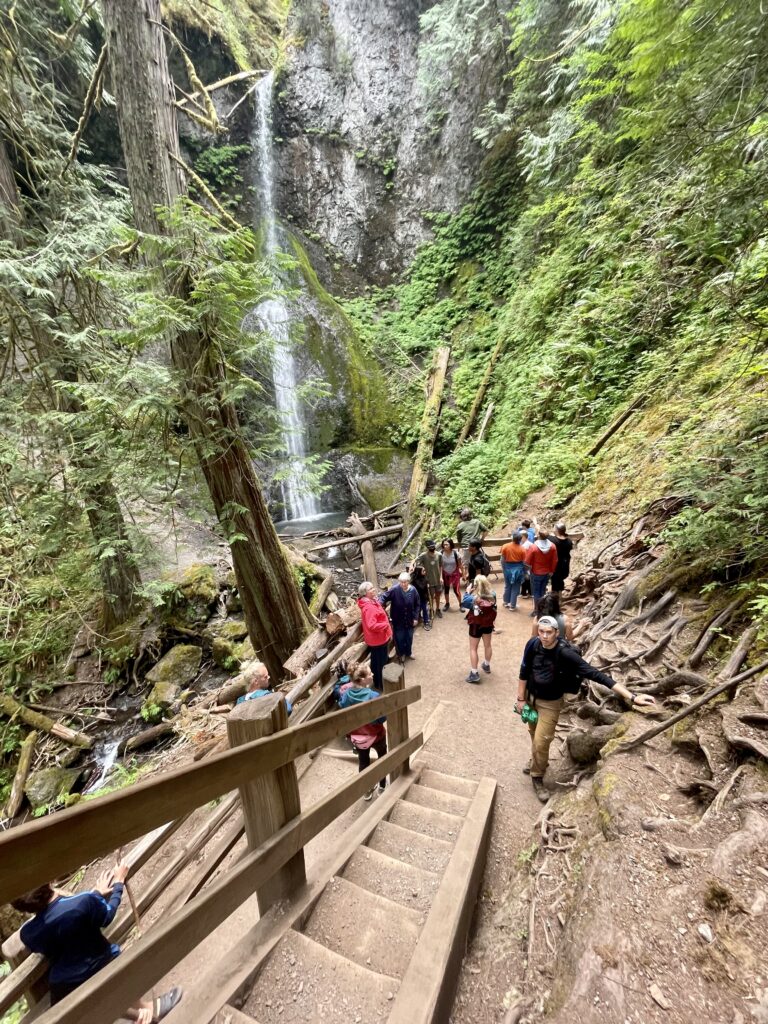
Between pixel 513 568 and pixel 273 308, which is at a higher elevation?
pixel 273 308

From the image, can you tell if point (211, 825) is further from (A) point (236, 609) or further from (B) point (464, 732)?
(A) point (236, 609)

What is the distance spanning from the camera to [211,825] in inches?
158

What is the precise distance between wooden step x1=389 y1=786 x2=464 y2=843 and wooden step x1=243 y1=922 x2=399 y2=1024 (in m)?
1.39

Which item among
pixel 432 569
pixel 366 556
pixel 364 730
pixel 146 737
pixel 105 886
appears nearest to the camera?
pixel 105 886

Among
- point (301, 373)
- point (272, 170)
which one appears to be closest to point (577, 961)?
point (301, 373)

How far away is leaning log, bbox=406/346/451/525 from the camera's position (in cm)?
1499

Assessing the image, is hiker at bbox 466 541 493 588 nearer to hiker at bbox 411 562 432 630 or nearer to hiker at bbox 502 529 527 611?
hiker at bbox 502 529 527 611

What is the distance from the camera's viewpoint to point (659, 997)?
1954 millimetres

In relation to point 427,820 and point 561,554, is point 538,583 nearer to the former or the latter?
point 561,554

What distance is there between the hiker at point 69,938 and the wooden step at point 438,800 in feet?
6.73

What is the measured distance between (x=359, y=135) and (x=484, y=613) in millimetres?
27209

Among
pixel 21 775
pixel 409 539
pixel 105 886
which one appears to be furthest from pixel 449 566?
pixel 21 775

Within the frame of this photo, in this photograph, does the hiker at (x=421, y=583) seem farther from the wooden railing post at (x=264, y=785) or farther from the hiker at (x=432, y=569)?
the wooden railing post at (x=264, y=785)

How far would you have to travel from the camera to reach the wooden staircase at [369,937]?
1.88 m
